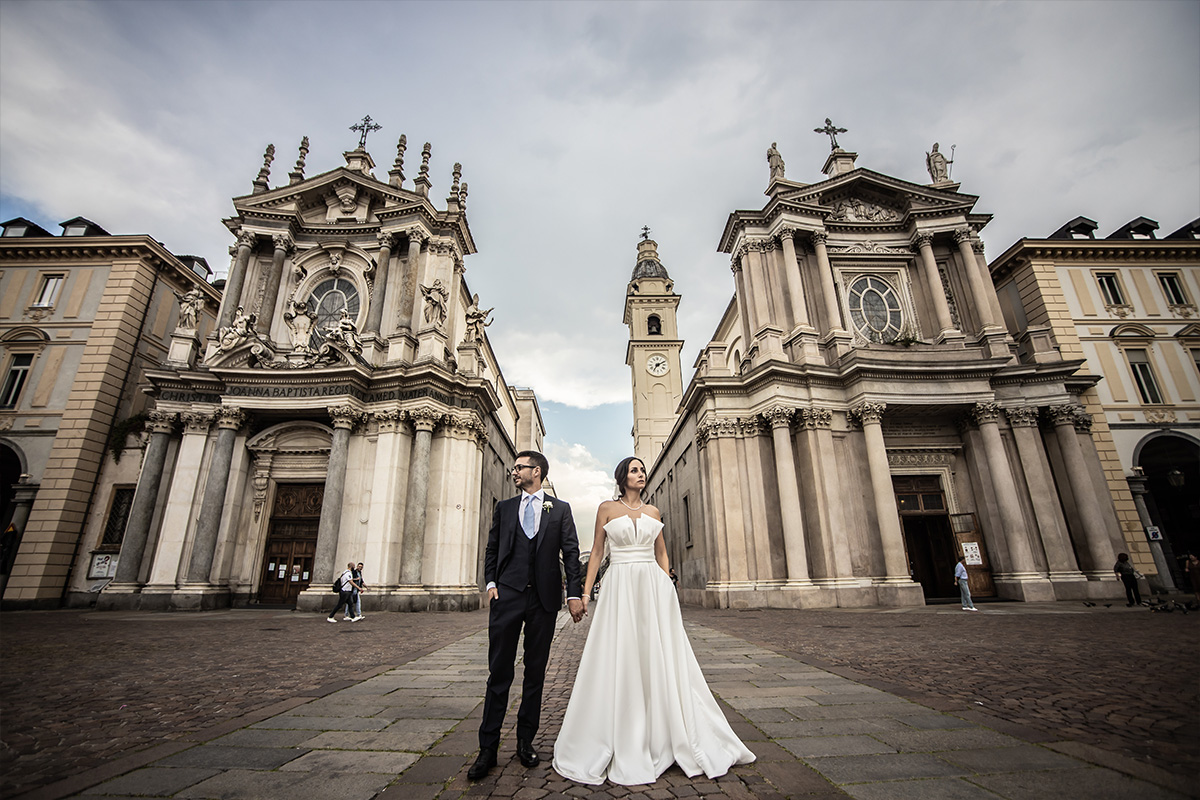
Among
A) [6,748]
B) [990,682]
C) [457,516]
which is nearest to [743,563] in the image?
[457,516]

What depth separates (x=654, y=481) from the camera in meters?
34.8

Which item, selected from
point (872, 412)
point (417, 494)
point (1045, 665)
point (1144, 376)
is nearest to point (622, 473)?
point (1045, 665)

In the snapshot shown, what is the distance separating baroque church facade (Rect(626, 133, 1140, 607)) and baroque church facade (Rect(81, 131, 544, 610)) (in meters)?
10.1

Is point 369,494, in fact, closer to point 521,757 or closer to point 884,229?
point 521,757

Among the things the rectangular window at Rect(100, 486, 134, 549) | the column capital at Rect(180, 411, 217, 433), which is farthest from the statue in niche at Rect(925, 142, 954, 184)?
the rectangular window at Rect(100, 486, 134, 549)

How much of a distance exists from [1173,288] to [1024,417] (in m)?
12.5

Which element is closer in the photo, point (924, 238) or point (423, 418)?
point (423, 418)

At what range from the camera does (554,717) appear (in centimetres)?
466

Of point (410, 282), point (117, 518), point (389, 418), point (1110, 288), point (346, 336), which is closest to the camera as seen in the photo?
point (389, 418)

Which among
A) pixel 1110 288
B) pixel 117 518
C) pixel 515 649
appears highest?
pixel 1110 288

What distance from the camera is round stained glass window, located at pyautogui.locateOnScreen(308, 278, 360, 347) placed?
2167 centimetres

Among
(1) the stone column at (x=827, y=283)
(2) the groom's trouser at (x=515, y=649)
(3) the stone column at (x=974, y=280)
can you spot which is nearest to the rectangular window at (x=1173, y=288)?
(3) the stone column at (x=974, y=280)

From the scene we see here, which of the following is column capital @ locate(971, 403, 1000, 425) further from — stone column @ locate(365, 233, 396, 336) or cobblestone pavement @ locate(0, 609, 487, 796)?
stone column @ locate(365, 233, 396, 336)

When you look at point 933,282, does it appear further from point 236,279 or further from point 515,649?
point 236,279
